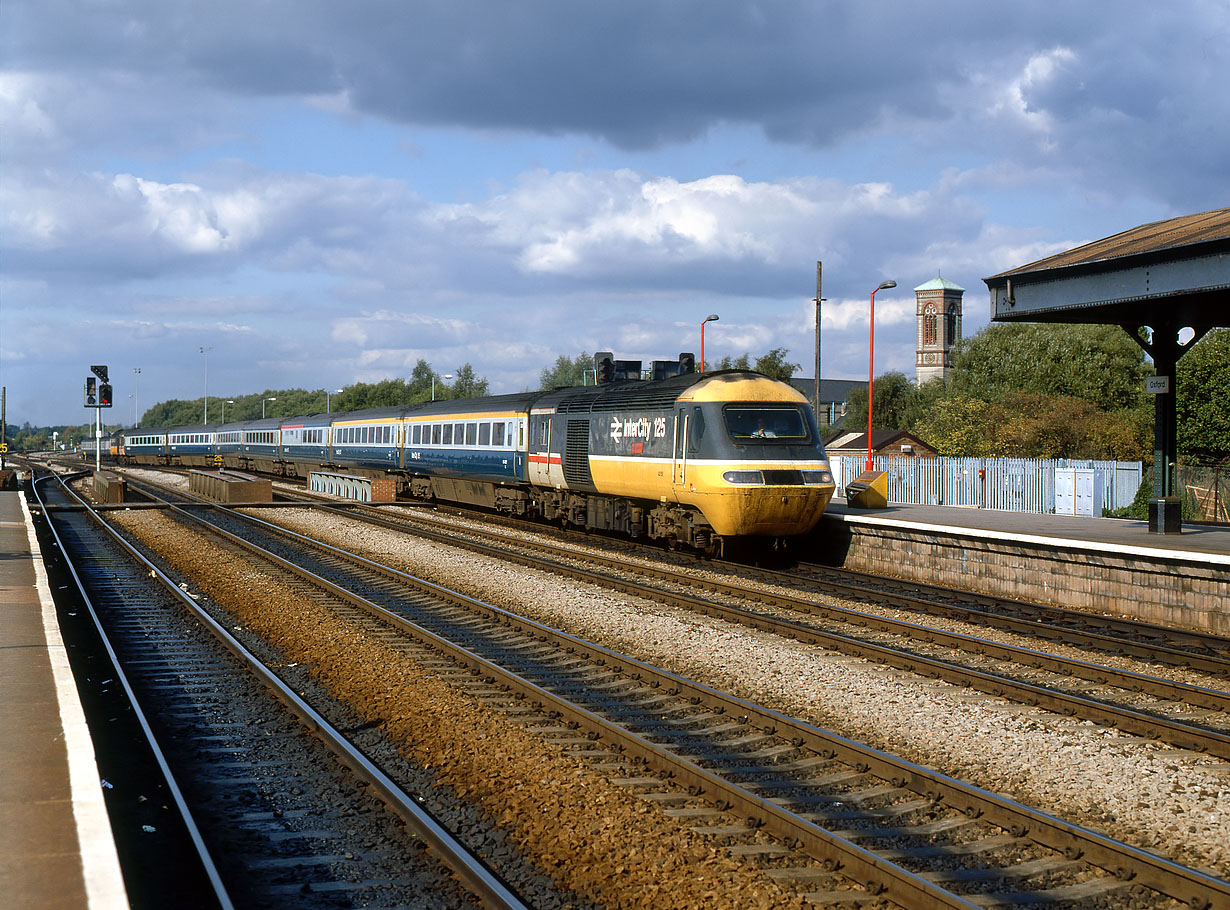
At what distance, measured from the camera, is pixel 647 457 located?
2055 cm

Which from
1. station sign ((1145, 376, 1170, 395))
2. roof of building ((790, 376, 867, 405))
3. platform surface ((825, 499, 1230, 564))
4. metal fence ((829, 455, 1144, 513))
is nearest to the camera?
platform surface ((825, 499, 1230, 564))

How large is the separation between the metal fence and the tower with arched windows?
117180 millimetres

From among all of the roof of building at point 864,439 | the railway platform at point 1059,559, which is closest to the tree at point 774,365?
the roof of building at point 864,439

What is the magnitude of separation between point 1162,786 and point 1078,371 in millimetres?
62079

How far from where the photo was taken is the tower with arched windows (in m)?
148

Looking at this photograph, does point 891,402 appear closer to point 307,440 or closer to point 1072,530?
point 307,440

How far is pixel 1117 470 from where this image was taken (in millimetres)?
31250

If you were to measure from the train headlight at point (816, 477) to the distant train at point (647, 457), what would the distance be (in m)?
0.02

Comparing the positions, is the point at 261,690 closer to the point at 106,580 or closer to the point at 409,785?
the point at 409,785

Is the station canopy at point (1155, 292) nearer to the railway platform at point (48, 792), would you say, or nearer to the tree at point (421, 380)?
the railway platform at point (48, 792)

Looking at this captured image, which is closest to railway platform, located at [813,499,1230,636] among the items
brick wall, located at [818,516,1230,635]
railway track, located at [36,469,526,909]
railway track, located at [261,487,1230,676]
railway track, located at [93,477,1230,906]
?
brick wall, located at [818,516,1230,635]

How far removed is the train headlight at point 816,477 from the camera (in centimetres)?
1858

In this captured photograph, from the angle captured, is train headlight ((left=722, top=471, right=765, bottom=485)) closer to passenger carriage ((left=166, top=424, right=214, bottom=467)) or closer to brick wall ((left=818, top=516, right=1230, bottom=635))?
brick wall ((left=818, top=516, right=1230, bottom=635))

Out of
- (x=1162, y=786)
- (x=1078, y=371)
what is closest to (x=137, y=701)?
(x=1162, y=786)
